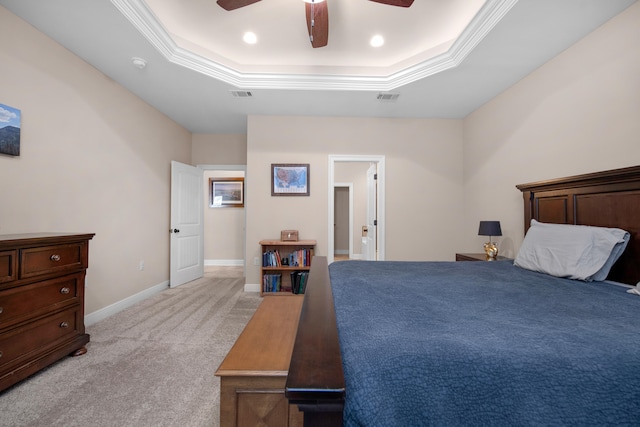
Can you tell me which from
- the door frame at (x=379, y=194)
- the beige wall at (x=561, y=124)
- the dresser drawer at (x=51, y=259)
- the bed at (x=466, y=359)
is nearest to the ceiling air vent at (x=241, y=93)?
the door frame at (x=379, y=194)

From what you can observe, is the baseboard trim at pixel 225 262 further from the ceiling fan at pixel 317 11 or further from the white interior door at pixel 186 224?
the ceiling fan at pixel 317 11

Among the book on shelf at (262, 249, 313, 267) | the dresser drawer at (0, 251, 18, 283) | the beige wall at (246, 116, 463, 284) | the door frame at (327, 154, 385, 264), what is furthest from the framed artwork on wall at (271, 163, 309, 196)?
the dresser drawer at (0, 251, 18, 283)

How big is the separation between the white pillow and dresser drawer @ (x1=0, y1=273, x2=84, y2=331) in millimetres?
3517

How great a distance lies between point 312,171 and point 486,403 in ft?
11.5

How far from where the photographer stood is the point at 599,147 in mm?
2043

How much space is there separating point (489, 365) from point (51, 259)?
268cm

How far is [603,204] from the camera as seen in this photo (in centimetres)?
187

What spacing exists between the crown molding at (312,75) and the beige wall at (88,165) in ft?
2.99

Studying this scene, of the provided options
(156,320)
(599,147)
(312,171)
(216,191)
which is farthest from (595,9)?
(216,191)

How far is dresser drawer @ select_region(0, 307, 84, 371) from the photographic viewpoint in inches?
63.4

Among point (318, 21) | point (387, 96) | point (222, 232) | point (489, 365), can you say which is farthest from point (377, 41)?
point (222, 232)

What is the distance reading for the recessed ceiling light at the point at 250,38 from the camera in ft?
8.47

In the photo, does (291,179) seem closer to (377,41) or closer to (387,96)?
(387,96)

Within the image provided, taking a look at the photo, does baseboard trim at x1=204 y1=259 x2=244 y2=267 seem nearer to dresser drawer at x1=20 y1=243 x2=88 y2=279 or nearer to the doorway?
the doorway
